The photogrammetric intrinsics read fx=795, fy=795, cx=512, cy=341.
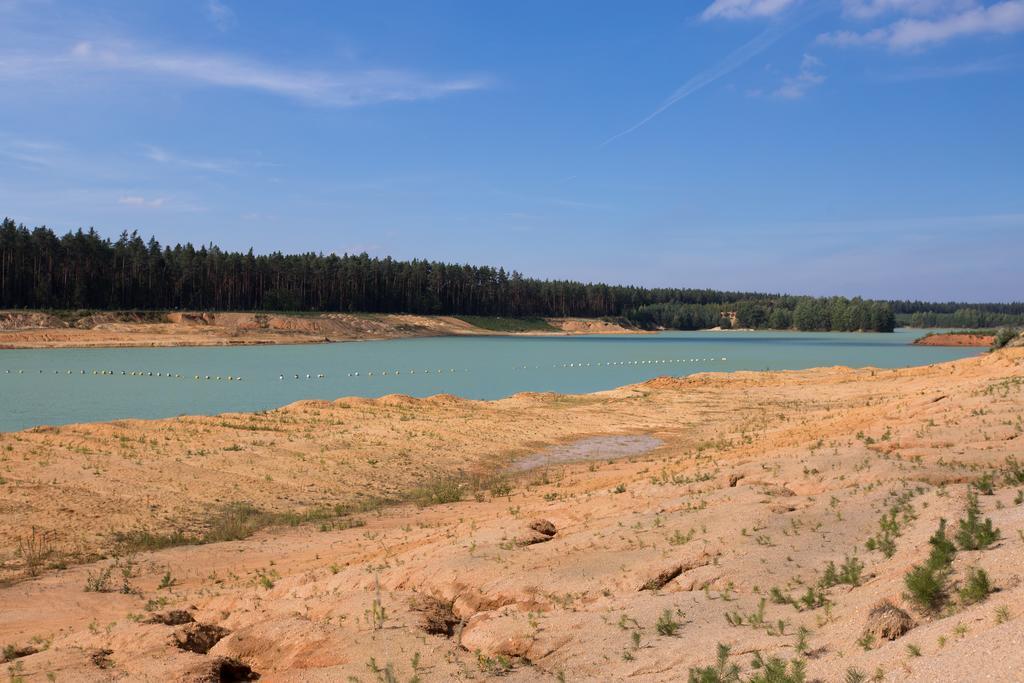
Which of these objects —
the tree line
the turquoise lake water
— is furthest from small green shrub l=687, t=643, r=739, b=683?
the tree line

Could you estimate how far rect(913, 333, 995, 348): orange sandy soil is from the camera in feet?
427

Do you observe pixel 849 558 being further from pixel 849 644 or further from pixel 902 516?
pixel 849 644

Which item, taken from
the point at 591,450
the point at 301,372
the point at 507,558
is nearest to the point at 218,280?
the point at 301,372

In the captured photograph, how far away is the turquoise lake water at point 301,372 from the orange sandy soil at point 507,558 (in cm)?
1858

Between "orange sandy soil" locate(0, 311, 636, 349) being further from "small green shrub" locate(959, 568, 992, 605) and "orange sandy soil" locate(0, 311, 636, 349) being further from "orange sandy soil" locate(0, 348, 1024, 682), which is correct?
"small green shrub" locate(959, 568, 992, 605)

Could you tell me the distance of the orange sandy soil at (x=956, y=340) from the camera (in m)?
130

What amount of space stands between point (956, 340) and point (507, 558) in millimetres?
142768

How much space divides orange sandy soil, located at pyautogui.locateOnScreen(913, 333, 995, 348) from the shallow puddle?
115 metres

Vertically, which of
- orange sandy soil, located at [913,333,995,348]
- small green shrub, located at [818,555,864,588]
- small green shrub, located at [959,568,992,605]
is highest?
orange sandy soil, located at [913,333,995,348]

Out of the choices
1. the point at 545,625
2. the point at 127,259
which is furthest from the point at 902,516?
the point at 127,259

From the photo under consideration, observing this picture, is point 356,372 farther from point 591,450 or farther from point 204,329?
point 204,329

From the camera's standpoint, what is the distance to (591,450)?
32.4 meters

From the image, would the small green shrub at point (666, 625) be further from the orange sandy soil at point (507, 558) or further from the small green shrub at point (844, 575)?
the small green shrub at point (844, 575)

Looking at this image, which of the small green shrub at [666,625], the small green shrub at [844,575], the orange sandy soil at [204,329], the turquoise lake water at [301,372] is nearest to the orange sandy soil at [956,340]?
the turquoise lake water at [301,372]
